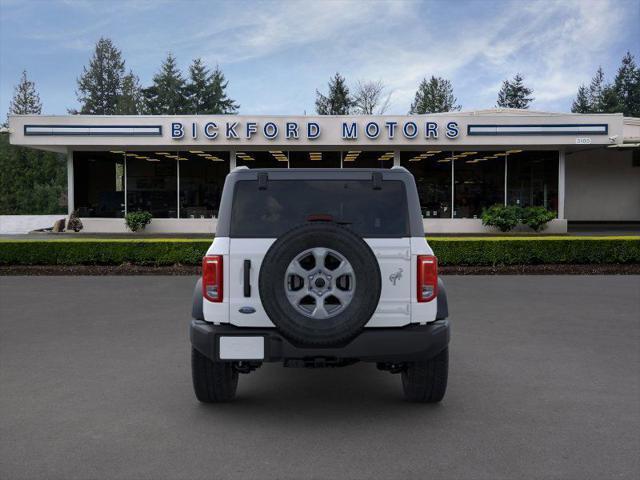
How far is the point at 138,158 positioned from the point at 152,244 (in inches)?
512

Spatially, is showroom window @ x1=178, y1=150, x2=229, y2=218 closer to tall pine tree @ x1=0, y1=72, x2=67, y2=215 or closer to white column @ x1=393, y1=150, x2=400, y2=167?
white column @ x1=393, y1=150, x2=400, y2=167

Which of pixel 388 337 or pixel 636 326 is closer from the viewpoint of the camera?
pixel 388 337

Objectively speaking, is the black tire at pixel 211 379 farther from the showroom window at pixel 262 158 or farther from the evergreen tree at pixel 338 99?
the evergreen tree at pixel 338 99

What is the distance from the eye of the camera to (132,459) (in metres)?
4.06

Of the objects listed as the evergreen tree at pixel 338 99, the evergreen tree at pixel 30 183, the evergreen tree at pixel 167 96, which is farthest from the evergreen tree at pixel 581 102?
the evergreen tree at pixel 30 183

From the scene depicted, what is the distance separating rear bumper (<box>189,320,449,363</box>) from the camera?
446cm

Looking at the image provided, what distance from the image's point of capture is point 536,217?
2570cm

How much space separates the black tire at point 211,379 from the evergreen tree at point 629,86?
8696cm

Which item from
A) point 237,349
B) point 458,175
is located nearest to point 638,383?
point 237,349

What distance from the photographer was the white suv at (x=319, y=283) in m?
4.33

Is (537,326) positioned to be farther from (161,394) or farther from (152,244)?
(152,244)

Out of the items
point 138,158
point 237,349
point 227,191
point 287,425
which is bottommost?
point 287,425

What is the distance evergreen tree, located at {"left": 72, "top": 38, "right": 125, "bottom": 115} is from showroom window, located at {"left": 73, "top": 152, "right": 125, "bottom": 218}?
197ft

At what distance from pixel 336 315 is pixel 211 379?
1.41m
